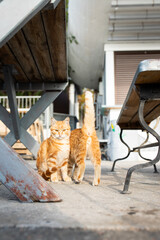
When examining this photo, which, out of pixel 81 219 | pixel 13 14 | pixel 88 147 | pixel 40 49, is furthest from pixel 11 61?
pixel 81 219

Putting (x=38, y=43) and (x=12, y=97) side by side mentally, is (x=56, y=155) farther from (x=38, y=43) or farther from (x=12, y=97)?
(x=12, y=97)

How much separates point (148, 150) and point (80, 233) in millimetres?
4991

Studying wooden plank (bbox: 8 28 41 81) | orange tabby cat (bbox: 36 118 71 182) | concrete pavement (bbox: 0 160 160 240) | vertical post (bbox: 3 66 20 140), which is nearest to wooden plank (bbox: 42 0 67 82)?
wooden plank (bbox: 8 28 41 81)

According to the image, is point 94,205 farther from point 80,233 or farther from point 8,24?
point 8,24

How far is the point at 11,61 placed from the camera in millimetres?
Result: 2635

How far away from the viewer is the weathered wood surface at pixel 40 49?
1.83m

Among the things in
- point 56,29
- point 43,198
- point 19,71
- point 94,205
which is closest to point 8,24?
point 56,29

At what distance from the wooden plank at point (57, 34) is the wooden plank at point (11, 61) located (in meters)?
0.46

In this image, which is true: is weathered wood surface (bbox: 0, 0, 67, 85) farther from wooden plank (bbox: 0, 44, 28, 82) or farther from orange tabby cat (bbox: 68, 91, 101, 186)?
orange tabby cat (bbox: 68, 91, 101, 186)

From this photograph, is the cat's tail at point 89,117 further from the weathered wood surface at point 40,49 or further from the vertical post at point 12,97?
the vertical post at point 12,97

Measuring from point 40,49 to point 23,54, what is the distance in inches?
9.5

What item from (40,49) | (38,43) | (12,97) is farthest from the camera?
(12,97)

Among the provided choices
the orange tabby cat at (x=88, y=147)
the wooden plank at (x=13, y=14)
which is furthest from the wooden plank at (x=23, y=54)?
the orange tabby cat at (x=88, y=147)

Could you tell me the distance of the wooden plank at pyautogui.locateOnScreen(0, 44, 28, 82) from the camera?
236cm
